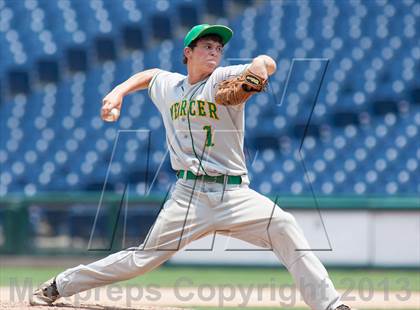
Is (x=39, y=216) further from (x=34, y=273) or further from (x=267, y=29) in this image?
(x=267, y=29)

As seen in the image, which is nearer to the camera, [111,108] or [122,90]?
[111,108]

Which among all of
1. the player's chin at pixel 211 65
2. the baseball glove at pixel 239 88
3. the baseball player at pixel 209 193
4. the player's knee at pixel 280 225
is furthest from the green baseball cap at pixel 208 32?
the player's knee at pixel 280 225

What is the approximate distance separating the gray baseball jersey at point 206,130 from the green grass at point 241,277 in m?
4.20

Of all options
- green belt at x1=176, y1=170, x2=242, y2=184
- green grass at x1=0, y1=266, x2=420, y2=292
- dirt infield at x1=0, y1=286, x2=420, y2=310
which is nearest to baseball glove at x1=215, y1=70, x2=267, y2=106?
green belt at x1=176, y1=170, x2=242, y2=184

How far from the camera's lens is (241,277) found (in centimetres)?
977

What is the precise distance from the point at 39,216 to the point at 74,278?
21.1 feet

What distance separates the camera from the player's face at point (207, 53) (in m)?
4.77

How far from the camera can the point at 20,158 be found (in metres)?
12.8

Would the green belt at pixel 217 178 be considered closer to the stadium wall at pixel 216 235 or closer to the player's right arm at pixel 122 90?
the player's right arm at pixel 122 90

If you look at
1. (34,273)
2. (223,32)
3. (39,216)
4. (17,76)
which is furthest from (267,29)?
(223,32)

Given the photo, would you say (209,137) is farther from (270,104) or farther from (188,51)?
(270,104)

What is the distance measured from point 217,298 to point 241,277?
2.19m

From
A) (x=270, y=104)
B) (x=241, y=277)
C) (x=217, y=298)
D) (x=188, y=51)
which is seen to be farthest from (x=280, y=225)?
(x=270, y=104)

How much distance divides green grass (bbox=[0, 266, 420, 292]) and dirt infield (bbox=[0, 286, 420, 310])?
2.15 feet
